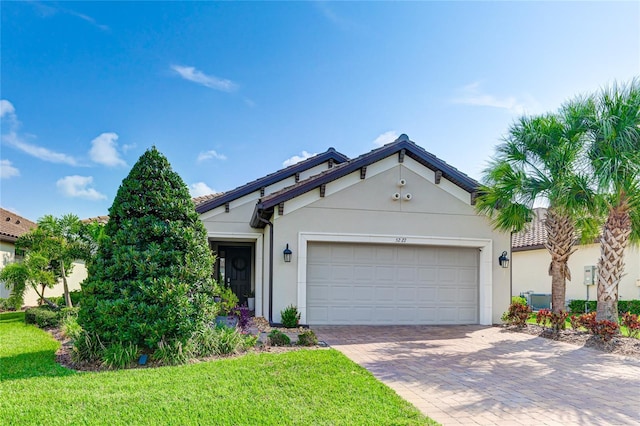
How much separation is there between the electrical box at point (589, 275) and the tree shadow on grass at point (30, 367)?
61.9ft

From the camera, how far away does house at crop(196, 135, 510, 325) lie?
472 inches

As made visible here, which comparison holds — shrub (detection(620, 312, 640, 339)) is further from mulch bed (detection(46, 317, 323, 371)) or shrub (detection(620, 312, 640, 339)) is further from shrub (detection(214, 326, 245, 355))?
shrub (detection(214, 326, 245, 355))

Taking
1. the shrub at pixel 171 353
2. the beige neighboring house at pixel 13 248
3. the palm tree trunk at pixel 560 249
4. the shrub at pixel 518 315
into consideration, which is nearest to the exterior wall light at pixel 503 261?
the shrub at pixel 518 315

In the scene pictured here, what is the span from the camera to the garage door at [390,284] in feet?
40.3

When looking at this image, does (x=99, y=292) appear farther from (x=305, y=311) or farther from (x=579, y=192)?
(x=579, y=192)

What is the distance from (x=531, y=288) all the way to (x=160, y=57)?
63.1ft

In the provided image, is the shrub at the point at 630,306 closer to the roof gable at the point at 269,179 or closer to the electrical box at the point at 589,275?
the electrical box at the point at 589,275

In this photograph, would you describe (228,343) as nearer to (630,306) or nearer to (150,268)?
(150,268)

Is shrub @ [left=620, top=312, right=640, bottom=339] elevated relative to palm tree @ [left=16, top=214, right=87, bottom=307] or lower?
lower

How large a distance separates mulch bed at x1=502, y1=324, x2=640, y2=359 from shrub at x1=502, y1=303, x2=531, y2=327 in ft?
0.84

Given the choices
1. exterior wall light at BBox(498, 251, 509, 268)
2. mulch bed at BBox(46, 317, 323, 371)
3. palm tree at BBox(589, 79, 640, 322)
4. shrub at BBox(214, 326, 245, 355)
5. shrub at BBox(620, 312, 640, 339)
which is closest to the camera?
mulch bed at BBox(46, 317, 323, 371)

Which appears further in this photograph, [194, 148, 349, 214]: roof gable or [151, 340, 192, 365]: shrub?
[194, 148, 349, 214]: roof gable

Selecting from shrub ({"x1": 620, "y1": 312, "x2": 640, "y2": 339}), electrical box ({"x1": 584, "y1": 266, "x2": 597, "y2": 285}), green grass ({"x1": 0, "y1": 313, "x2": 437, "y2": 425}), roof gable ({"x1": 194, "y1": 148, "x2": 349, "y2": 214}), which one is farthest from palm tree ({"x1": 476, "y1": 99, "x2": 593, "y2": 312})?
green grass ({"x1": 0, "y1": 313, "x2": 437, "y2": 425})

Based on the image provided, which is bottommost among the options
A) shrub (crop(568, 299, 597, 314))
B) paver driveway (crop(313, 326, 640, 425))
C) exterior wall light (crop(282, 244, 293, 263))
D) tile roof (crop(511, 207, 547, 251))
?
shrub (crop(568, 299, 597, 314))
